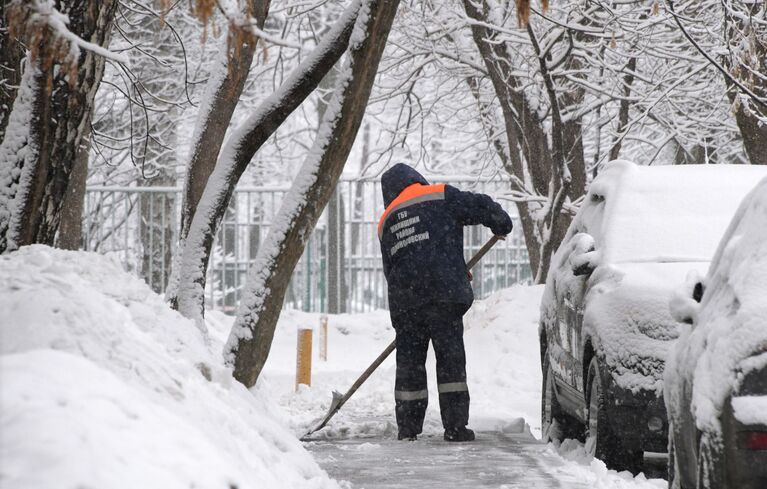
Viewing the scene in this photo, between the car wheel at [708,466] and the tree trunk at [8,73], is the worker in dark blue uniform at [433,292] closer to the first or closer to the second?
the tree trunk at [8,73]

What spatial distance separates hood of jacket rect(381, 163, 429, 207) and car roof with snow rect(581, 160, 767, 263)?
5.10ft

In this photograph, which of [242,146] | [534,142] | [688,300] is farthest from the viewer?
[534,142]

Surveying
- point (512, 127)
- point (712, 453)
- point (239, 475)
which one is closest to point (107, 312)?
point (239, 475)

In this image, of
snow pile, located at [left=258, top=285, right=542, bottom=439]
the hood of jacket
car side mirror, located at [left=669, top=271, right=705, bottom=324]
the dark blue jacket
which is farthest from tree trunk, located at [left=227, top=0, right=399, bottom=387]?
car side mirror, located at [left=669, top=271, right=705, bottom=324]

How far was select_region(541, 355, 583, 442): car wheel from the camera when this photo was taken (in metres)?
7.90

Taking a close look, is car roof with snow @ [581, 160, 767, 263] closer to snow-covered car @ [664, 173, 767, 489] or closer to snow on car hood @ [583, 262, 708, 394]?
snow on car hood @ [583, 262, 708, 394]

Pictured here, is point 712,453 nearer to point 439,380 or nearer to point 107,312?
point 107,312

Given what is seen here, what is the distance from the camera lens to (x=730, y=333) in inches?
149

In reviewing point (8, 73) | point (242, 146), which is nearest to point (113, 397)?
point (8, 73)

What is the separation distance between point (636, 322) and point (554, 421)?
2.33m

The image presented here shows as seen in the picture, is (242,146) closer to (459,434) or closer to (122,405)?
(459,434)

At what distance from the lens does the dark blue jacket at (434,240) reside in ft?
26.5

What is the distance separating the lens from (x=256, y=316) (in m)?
7.13

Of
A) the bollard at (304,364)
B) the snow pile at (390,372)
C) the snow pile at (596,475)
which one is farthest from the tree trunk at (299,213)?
the bollard at (304,364)
